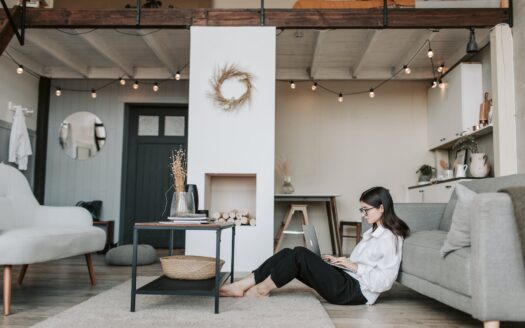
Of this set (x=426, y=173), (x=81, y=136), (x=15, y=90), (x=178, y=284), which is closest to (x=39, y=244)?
(x=178, y=284)

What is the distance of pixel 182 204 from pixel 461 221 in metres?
1.78

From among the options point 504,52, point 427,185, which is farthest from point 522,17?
point 427,185

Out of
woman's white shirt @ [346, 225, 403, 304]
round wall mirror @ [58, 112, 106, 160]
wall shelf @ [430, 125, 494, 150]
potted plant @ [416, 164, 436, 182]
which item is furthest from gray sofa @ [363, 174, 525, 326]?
round wall mirror @ [58, 112, 106, 160]

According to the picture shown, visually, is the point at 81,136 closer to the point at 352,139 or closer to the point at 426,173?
the point at 352,139

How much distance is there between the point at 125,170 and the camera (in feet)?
26.1

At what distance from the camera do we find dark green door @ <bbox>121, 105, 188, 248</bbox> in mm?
7988

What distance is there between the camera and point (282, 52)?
22.5 ft

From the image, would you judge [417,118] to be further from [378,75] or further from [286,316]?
[286,316]

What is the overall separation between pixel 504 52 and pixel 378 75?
8.40 ft

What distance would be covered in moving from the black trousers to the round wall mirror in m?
5.61

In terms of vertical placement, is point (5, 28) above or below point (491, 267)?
above

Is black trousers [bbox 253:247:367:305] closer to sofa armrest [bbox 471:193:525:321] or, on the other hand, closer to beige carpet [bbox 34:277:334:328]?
beige carpet [bbox 34:277:334:328]

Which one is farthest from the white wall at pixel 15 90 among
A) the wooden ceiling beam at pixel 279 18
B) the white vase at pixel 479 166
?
the white vase at pixel 479 166

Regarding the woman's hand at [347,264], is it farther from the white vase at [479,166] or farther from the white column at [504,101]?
the white vase at [479,166]
